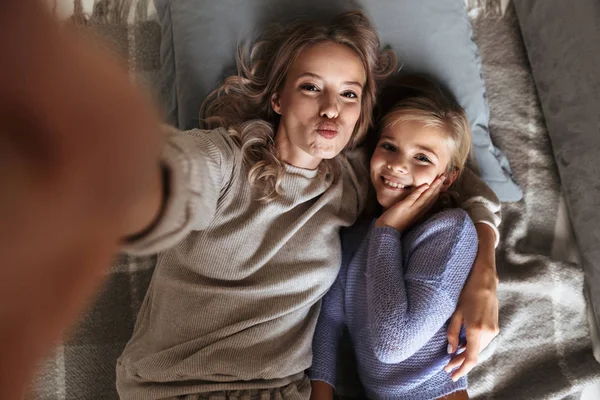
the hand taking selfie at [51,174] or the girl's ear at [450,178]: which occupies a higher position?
the hand taking selfie at [51,174]

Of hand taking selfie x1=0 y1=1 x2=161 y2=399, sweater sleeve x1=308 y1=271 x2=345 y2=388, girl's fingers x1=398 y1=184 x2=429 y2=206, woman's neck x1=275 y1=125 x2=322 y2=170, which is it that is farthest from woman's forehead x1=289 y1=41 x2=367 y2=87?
hand taking selfie x1=0 y1=1 x2=161 y2=399

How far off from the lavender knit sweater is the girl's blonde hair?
19 centimetres

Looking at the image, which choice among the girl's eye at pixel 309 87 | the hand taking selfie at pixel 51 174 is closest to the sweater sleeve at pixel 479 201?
the girl's eye at pixel 309 87

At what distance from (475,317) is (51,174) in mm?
974

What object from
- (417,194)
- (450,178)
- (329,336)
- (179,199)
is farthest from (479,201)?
A: (179,199)

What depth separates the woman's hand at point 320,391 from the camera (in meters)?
1.14

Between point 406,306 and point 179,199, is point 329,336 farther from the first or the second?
point 179,199

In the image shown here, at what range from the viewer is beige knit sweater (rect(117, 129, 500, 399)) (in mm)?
1012

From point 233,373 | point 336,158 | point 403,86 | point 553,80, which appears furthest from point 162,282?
point 553,80

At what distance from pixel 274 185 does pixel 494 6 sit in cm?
95

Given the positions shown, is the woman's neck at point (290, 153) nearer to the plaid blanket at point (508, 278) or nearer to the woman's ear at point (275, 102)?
the woman's ear at point (275, 102)

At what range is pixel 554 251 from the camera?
4.49 ft

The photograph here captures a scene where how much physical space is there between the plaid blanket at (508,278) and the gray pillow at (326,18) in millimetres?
83

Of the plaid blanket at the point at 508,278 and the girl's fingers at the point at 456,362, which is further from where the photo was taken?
the plaid blanket at the point at 508,278
